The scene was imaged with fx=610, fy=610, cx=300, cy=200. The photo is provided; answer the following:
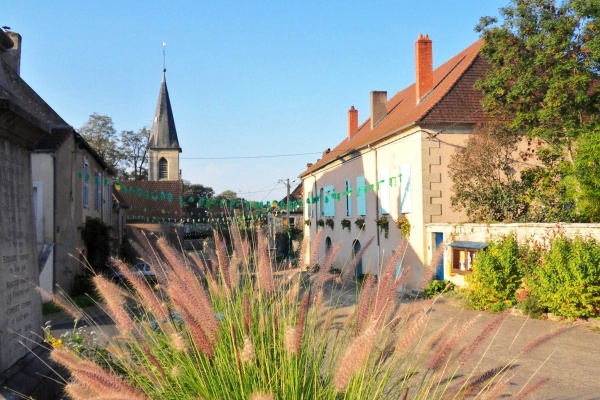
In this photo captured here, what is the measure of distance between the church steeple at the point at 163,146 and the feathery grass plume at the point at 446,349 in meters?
54.6

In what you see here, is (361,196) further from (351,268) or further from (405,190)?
(351,268)

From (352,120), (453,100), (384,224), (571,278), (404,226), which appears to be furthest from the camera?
(352,120)

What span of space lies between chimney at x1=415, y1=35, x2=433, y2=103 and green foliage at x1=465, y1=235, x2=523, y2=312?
28.2 ft

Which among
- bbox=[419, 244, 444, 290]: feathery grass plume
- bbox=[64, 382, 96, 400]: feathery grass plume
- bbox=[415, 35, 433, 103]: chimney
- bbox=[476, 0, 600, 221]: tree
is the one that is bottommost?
bbox=[64, 382, 96, 400]: feathery grass plume

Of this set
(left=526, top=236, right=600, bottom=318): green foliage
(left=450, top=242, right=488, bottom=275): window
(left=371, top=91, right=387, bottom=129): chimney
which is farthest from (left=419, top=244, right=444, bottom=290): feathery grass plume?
(left=371, top=91, right=387, bottom=129): chimney

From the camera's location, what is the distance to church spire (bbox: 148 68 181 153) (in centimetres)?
5647

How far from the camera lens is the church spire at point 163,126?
56469mm

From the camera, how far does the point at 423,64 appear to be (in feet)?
69.2

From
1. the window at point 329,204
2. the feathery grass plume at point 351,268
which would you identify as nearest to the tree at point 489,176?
the window at point 329,204

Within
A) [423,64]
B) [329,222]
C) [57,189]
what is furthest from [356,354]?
[329,222]

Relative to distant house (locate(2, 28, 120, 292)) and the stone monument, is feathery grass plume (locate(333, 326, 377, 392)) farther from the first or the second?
distant house (locate(2, 28, 120, 292))

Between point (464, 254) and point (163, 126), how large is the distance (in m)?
45.4

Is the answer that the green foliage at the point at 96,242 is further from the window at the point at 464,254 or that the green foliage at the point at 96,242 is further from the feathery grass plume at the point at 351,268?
the feathery grass plume at the point at 351,268

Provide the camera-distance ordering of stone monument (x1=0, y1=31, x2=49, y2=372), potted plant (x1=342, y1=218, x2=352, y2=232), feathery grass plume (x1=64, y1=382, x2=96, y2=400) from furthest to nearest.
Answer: potted plant (x1=342, y1=218, x2=352, y2=232)
stone monument (x1=0, y1=31, x2=49, y2=372)
feathery grass plume (x1=64, y1=382, x2=96, y2=400)
